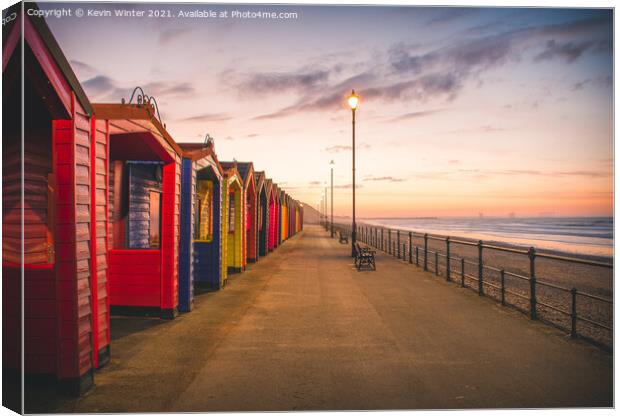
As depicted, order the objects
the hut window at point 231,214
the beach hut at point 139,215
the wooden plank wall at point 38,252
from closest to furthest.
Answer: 1. the wooden plank wall at point 38,252
2. the beach hut at point 139,215
3. the hut window at point 231,214

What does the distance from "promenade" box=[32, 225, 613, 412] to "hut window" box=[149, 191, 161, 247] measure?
2.51m

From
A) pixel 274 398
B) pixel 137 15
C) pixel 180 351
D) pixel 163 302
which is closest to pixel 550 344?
pixel 274 398

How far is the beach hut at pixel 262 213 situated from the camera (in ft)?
69.1

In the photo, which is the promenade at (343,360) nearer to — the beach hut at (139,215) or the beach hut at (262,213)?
the beach hut at (139,215)

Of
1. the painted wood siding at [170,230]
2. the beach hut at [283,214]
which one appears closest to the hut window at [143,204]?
the painted wood siding at [170,230]

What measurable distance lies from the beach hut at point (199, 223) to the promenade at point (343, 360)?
89cm

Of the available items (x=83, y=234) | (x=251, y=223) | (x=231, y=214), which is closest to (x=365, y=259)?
(x=231, y=214)

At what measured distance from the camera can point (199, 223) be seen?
43.0ft

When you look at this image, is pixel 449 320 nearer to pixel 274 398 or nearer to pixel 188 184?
pixel 274 398

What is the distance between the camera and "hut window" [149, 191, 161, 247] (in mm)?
10805

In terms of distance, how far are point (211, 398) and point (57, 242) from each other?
2.31 metres

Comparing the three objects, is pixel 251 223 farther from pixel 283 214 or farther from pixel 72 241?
pixel 72 241

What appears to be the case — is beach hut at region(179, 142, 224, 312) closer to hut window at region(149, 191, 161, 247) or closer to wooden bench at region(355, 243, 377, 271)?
hut window at region(149, 191, 161, 247)

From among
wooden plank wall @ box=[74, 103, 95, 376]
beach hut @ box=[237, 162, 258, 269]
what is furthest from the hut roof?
beach hut @ box=[237, 162, 258, 269]
